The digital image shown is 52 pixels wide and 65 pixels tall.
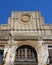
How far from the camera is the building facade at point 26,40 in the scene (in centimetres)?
1560

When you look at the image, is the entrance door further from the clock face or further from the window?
the clock face

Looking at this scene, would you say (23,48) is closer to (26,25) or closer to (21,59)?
(21,59)

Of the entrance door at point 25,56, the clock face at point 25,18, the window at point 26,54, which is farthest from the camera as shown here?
the clock face at point 25,18

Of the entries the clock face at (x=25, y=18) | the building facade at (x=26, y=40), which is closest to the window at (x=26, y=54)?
the building facade at (x=26, y=40)

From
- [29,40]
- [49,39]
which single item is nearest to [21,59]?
[29,40]

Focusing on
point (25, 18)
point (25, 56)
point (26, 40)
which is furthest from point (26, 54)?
point (25, 18)

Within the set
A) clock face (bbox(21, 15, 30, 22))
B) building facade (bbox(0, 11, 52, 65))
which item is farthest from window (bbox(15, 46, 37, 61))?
clock face (bbox(21, 15, 30, 22))

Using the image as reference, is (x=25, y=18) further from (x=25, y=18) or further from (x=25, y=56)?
(x=25, y=56)

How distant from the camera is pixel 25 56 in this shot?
15805 millimetres

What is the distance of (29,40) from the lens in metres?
16.4

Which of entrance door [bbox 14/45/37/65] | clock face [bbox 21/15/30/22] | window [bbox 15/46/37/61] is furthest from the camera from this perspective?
clock face [bbox 21/15/30/22]

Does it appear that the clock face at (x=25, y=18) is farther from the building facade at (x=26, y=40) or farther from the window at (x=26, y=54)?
the window at (x=26, y=54)

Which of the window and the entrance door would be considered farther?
the window

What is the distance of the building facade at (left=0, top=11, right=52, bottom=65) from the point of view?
51.2ft
